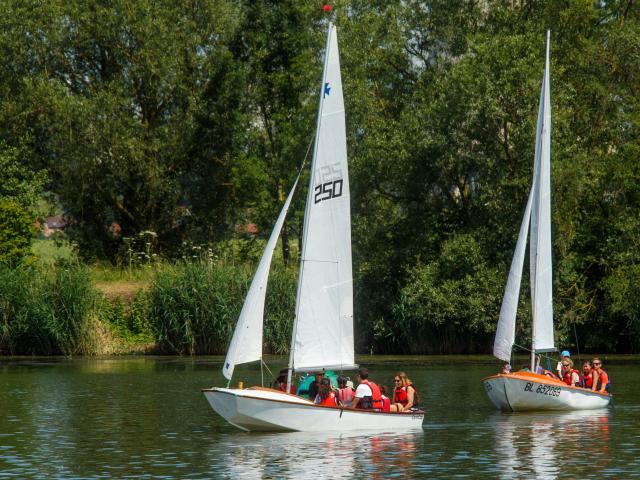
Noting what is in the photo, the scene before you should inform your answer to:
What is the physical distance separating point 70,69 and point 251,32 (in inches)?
444

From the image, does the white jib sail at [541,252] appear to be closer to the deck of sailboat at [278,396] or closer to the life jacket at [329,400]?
the life jacket at [329,400]

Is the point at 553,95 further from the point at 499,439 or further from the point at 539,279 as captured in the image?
the point at 499,439

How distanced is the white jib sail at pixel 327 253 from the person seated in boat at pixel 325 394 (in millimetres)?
677

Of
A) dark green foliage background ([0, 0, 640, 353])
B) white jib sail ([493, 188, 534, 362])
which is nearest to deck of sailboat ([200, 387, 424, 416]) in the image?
white jib sail ([493, 188, 534, 362])

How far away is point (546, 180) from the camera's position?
46375mm

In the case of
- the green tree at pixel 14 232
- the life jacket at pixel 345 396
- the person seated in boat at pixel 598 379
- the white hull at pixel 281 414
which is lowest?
the white hull at pixel 281 414

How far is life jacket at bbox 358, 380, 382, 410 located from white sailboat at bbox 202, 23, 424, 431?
23cm

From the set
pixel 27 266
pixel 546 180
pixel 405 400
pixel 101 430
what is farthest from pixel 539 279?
pixel 27 266

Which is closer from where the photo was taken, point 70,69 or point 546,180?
point 546,180

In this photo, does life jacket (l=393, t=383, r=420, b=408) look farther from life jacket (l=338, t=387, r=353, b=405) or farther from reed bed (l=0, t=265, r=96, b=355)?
reed bed (l=0, t=265, r=96, b=355)

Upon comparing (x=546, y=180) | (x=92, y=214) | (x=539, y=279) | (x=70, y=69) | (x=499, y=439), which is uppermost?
(x=70, y=69)

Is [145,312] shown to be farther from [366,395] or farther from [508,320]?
[366,395]

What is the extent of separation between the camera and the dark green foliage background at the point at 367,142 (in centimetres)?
6769

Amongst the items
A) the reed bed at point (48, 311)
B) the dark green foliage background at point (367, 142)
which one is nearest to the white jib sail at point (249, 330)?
the dark green foliage background at point (367, 142)
